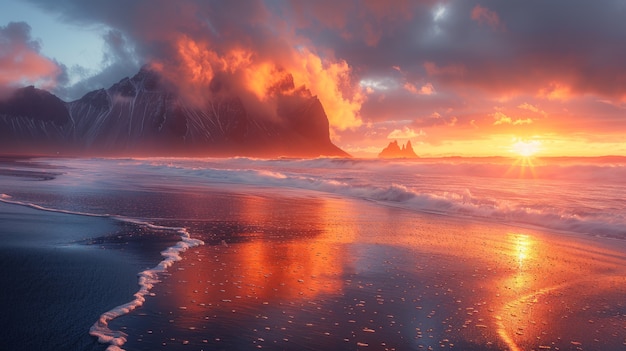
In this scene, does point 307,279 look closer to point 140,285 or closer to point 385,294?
point 385,294

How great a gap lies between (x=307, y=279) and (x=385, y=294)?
1.49 m

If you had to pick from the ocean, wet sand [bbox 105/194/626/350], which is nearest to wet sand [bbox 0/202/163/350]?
the ocean

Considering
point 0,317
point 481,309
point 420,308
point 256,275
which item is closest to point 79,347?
point 0,317

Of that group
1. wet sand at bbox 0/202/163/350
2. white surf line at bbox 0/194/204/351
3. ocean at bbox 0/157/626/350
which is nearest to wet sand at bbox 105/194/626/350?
ocean at bbox 0/157/626/350

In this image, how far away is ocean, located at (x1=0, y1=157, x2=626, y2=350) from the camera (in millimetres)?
5887

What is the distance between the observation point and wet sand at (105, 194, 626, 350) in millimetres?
5883

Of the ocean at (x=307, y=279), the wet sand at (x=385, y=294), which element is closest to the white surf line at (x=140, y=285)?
the ocean at (x=307, y=279)

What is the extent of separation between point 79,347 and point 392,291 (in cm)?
473

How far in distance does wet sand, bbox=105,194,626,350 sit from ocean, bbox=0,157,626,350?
0.11 feet

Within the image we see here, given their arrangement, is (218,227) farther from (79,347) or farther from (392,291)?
(79,347)

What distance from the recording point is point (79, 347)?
206 inches

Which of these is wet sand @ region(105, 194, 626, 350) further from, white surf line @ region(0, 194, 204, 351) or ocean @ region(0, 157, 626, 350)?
white surf line @ region(0, 194, 204, 351)

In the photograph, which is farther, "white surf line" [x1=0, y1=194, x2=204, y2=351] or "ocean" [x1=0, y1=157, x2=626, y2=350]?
"ocean" [x1=0, y1=157, x2=626, y2=350]

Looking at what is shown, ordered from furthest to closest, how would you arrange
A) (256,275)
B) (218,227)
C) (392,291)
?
1. (218,227)
2. (256,275)
3. (392,291)
